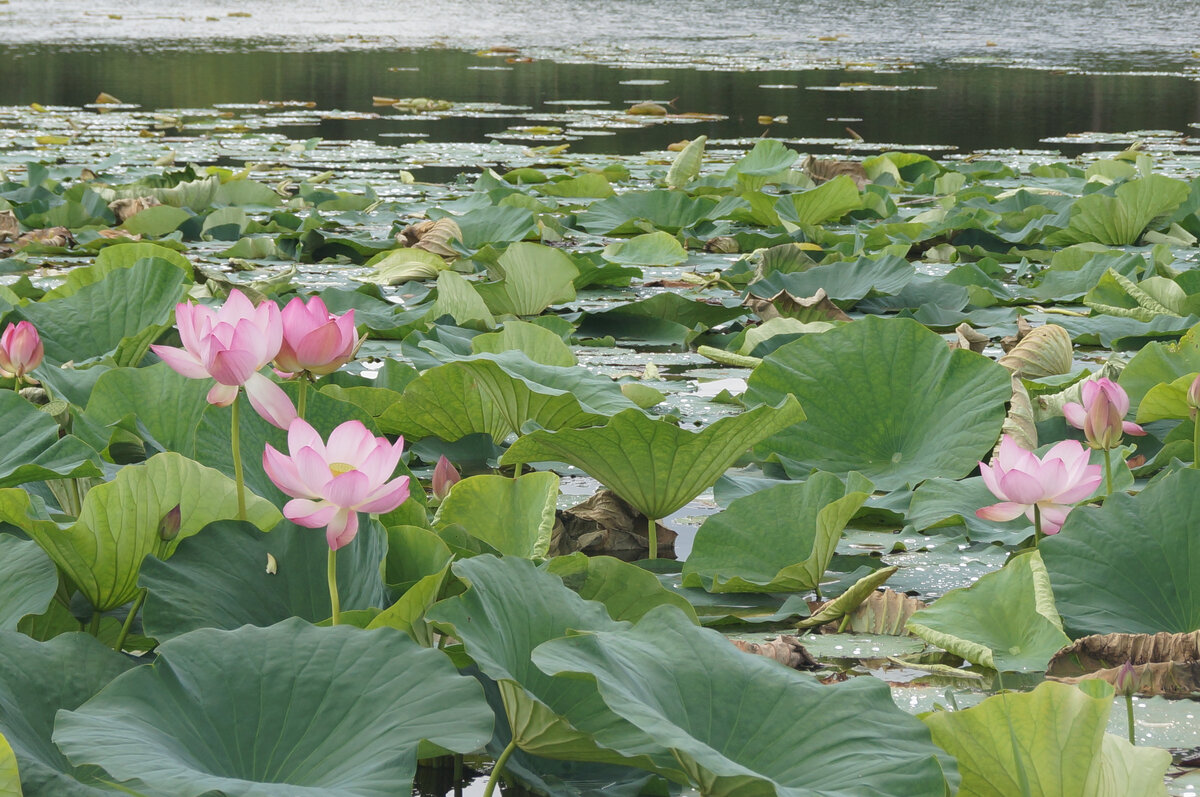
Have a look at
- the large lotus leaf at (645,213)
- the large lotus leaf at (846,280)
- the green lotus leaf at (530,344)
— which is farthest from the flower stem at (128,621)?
the large lotus leaf at (645,213)

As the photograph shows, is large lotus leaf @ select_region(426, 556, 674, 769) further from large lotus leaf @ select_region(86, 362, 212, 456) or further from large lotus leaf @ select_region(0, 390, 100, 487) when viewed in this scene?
large lotus leaf @ select_region(86, 362, 212, 456)

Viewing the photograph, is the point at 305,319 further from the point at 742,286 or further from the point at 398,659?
the point at 742,286

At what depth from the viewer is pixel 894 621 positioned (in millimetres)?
1276

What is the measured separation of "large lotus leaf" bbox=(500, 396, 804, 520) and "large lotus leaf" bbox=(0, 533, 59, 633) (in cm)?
53

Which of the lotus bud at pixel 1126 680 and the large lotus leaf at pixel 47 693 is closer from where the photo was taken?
the large lotus leaf at pixel 47 693

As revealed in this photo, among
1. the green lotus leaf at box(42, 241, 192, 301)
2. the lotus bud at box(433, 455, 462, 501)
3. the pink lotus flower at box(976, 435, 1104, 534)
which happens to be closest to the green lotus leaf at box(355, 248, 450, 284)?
the green lotus leaf at box(42, 241, 192, 301)

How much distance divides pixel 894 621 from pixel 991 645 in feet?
0.42

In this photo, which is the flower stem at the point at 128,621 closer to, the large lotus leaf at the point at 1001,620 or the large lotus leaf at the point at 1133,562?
the large lotus leaf at the point at 1001,620

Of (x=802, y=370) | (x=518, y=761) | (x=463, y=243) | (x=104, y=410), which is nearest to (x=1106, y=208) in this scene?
(x=463, y=243)

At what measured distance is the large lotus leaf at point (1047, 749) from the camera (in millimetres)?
804

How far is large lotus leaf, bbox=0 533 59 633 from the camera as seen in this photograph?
0.99 meters

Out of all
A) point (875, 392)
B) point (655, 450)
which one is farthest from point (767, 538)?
point (875, 392)

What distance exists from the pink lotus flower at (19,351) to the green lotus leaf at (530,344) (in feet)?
2.04

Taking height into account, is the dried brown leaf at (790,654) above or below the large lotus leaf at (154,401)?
below
